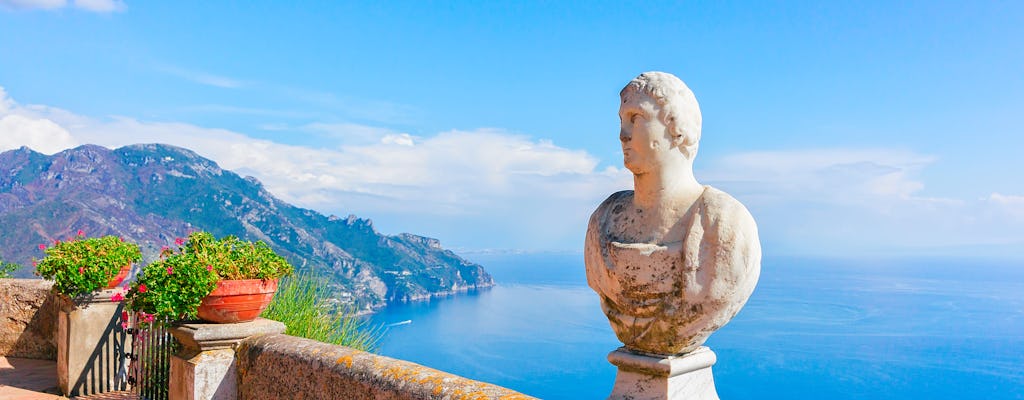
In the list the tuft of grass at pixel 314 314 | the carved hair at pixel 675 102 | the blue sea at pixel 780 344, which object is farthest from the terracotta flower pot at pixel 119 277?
the blue sea at pixel 780 344

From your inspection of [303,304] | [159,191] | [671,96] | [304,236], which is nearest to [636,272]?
[671,96]

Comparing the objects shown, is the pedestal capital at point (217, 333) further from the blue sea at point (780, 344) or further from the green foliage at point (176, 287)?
the blue sea at point (780, 344)

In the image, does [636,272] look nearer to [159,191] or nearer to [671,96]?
[671,96]

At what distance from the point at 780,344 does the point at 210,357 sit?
101 metres

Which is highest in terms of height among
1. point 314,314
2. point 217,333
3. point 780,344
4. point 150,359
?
point 217,333

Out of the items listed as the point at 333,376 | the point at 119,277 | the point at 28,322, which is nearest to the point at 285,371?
the point at 333,376

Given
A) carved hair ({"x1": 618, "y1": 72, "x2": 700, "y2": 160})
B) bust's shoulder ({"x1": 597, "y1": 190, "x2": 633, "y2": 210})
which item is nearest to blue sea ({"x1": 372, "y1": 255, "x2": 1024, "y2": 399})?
bust's shoulder ({"x1": 597, "y1": 190, "x2": 633, "y2": 210})

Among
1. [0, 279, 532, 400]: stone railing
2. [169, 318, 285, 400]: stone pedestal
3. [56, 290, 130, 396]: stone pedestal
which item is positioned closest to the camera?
[0, 279, 532, 400]: stone railing

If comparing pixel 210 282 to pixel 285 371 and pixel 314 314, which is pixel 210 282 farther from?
pixel 314 314

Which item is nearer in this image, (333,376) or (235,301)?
(333,376)

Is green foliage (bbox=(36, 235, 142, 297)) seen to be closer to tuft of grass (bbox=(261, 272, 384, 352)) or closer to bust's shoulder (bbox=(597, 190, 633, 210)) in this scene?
tuft of grass (bbox=(261, 272, 384, 352))

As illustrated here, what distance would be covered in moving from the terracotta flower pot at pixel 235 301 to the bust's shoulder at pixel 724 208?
3.40 m

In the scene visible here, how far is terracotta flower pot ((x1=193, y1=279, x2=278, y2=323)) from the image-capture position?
15.1 feet

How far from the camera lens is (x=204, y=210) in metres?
95.2
